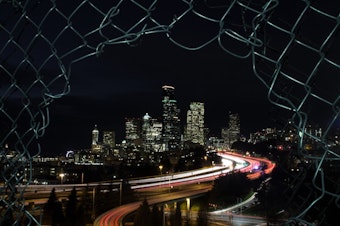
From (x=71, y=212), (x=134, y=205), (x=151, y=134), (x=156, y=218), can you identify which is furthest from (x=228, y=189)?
(x=151, y=134)

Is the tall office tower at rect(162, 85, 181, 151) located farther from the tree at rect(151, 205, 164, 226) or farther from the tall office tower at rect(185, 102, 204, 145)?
the tree at rect(151, 205, 164, 226)

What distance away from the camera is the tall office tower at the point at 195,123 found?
6206cm

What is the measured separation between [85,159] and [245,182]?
49670mm

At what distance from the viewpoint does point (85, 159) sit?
74.6 metres

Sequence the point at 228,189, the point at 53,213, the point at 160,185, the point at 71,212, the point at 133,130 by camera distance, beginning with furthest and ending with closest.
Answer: the point at 133,130 < the point at 160,185 < the point at 228,189 < the point at 71,212 < the point at 53,213

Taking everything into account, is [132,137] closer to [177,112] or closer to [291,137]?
[177,112]

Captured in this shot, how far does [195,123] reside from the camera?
61.8 meters

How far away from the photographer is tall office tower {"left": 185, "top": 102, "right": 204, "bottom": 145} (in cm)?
6206

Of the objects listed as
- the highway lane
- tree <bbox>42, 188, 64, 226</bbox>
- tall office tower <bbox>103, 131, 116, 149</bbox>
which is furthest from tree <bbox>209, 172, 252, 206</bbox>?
tall office tower <bbox>103, 131, 116, 149</bbox>

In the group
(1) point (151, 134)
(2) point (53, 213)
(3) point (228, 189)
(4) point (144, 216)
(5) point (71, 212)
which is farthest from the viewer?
(1) point (151, 134)

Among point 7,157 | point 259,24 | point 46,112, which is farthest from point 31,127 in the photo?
point 259,24

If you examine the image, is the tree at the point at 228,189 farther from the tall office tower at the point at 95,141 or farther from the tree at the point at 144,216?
the tall office tower at the point at 95,141

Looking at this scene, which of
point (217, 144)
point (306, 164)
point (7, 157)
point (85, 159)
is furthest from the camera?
point (217, 144)

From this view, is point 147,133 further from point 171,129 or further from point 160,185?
point 160,185
